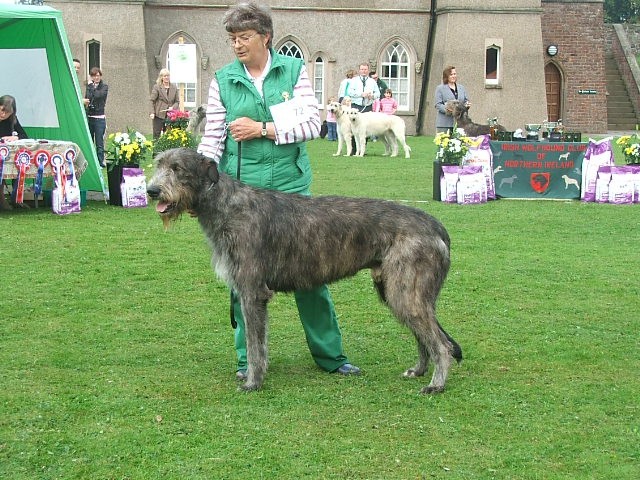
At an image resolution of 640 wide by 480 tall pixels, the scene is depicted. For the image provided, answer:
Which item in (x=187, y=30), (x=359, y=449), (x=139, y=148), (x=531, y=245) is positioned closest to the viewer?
(x=359, y=449)

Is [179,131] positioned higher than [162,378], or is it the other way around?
[179,131]

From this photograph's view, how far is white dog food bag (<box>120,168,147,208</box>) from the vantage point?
1422 cm

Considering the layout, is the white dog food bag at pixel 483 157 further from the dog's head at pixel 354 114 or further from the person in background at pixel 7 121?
the dog's head at pixel 354 114

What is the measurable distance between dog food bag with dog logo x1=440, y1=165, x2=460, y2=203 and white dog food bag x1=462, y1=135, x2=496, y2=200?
290mm

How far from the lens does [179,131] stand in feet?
52.2

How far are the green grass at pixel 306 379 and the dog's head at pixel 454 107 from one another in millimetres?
6567

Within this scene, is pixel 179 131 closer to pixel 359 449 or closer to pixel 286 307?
pixel 286 307

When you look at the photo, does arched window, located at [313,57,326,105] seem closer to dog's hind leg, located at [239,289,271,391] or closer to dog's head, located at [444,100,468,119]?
dog's head, located at [444,100,468,119]

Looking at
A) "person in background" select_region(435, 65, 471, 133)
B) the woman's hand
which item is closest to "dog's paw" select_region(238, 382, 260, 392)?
the woman's hand

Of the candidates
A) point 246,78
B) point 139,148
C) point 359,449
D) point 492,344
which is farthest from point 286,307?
point 139,148

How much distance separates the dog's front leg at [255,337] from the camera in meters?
5.92

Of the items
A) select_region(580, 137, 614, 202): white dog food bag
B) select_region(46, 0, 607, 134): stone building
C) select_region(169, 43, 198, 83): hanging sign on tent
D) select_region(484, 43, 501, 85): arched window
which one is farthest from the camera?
select_region(484, 43, 501, 85): arched window

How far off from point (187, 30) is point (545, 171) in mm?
20761

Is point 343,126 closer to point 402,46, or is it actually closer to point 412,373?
point 402,46
